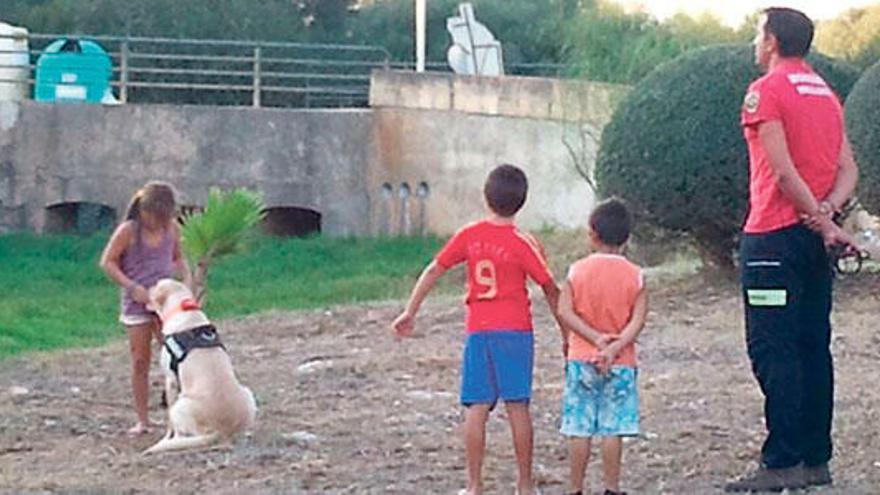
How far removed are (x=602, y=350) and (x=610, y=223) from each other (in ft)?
1.67

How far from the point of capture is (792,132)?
7.56m

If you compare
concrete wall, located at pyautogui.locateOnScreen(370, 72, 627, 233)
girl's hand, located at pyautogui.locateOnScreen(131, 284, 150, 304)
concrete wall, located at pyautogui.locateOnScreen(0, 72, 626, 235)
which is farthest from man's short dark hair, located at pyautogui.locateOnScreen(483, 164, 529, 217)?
concrete wall, located at pyautogui.locateOnScreen(0, 72, 626, 235)

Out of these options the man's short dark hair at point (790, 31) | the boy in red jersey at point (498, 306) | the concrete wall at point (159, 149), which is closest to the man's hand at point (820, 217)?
the man's short dark hair at point (790, 31)

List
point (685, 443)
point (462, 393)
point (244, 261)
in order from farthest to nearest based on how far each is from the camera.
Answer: point (244, 261) < point (685, 443) < point (462, 393)

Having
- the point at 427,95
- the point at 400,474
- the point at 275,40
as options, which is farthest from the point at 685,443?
the point at 275,40

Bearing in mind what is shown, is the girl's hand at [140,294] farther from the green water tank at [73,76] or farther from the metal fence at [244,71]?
the green water tank at [73,76]

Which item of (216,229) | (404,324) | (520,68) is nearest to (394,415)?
(216,229)

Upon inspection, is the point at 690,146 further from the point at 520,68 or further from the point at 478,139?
the point at 520,68

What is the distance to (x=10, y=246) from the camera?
27312 millimetres

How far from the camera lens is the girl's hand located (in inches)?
385

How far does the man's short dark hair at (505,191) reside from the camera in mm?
7672

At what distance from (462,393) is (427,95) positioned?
794 inches

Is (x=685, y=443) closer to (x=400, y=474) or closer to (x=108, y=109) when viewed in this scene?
(x=400, y=474)

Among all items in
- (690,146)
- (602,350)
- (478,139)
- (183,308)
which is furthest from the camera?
(478,139)
